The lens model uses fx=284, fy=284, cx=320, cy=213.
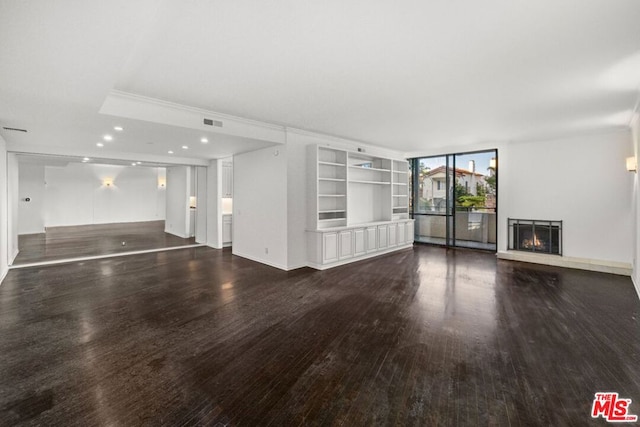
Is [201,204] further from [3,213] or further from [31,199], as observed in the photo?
[31,199]

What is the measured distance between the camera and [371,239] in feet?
22.1

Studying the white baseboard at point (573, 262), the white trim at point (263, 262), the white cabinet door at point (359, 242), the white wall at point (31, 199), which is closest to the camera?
the white baseboard at point (573, 262)

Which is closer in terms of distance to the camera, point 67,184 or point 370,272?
point 370,272

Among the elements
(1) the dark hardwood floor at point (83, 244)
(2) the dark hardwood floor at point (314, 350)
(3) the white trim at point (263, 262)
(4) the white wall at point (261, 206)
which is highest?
(4) the white wall at point (261, 206)

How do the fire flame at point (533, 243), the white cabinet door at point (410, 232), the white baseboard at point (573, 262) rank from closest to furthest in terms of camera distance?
the white baseboard at point (573, 262), the fire flame at point (533, 243), the white cabinet door at point (410, 232)

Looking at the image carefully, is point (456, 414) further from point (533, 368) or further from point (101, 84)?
point (101, 84)

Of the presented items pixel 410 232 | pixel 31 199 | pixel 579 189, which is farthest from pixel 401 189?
pixel 31 199

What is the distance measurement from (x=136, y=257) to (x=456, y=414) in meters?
7.14

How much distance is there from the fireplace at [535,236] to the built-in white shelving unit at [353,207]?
2460 millimetres

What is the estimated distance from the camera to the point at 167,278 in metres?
5.04

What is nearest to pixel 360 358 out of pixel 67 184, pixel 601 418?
pixel 601 418

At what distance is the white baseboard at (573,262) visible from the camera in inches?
210

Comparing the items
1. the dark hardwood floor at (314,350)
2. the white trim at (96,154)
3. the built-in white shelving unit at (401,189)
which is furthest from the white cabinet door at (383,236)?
the white trim at (96,154)

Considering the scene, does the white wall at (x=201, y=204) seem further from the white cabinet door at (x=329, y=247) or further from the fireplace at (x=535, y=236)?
the fireplace at (x=535, y=236)
